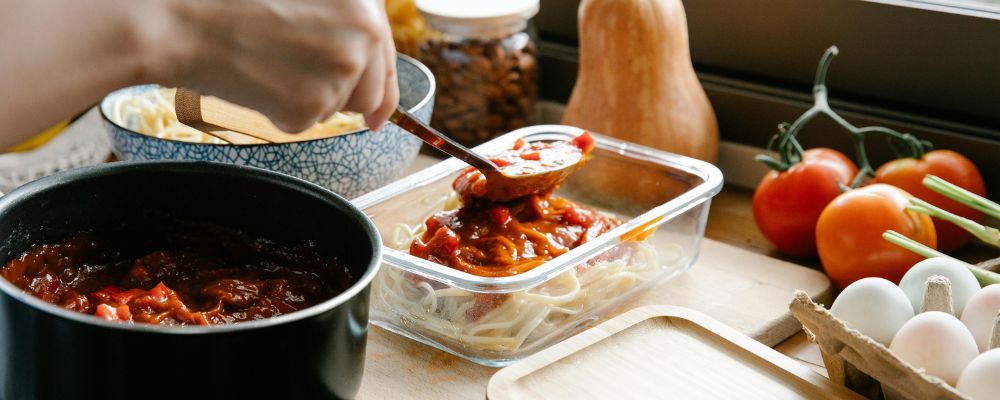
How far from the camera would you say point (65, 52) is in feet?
2.75

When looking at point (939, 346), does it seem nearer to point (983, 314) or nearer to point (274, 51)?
A: point (983, 314)

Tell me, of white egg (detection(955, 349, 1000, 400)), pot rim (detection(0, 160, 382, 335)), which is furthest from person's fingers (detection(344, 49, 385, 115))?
white egg (detection(955, 349, 1000, 400))

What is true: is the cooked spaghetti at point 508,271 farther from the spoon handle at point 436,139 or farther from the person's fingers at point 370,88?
the person's fingers at point 370,88

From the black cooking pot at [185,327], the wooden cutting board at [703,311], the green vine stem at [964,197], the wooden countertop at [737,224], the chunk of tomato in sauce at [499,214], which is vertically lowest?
the wooden countertop at [737,224]

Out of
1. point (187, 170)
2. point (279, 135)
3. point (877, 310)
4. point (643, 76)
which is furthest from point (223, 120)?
point (877, 310)

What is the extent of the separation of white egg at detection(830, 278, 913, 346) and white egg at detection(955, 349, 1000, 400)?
0.35 ft

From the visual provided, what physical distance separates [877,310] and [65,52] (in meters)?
0.84

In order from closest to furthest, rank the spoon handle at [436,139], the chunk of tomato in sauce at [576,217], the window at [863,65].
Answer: the spoon handle at [436,139] → the chunk of tomato in sauce at [576,217] → the window at [863,65]

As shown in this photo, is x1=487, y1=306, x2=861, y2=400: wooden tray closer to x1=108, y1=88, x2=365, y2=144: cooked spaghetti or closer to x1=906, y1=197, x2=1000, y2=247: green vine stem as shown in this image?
x1=906, y1=197, x2=1000, y2=247: green vine stem

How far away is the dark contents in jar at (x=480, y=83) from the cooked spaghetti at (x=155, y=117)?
0.20m

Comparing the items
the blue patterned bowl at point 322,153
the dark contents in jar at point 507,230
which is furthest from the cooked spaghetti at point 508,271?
the blue patterned bowl at point 322,153

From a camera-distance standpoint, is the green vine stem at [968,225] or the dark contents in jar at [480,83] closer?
the green vine stem at [968,225]

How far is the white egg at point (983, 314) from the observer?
114cm

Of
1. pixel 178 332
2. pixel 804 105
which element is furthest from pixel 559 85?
pixel 178 332
